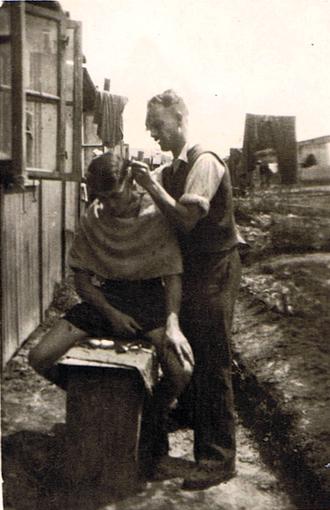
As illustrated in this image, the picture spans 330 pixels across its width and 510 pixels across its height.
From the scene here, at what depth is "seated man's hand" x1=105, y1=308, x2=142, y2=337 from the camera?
304 cm

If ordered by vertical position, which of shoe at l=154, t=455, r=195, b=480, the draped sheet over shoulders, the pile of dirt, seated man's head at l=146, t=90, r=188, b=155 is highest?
seated man's head at l=146, t=90, r=188, b=155

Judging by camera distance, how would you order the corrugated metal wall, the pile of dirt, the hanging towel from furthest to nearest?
the hanging towel
the corrugated metal wall
the pile of dirt

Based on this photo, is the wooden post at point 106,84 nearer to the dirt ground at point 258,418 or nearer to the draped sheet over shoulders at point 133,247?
the dirt ground at point 258,418

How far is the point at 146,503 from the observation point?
2.87 metres

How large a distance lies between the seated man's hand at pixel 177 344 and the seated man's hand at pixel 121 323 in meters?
0.19

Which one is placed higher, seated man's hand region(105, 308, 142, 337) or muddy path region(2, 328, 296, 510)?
seated man's hand region(105, 308, 142, 337)

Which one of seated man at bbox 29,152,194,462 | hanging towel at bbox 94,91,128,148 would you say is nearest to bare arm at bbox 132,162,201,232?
seated man at bbox 29,152,194,462

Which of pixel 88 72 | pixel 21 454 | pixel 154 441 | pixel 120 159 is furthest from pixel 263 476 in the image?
pixel 88 72

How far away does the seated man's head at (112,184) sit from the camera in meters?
2.92

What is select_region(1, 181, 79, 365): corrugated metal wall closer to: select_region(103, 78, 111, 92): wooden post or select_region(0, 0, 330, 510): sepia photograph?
select_region(0, 0, 330, 510): sepia photograph

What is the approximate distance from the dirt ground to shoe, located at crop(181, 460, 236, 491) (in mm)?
35

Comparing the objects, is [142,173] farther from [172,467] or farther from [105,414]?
[172,467]

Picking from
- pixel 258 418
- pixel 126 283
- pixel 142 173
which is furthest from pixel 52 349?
pixel 258 418

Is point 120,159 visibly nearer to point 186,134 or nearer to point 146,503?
point 186,134
